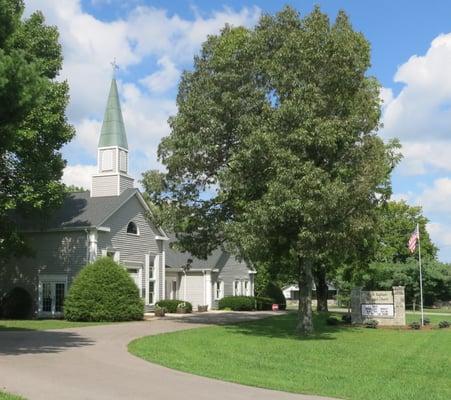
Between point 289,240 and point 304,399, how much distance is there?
12225 mm

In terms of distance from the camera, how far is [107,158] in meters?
37.1

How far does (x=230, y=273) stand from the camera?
1954 inches

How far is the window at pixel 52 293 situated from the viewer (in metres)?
33.2

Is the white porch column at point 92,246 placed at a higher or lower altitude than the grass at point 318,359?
higher

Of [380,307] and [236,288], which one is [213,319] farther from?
[236,288]

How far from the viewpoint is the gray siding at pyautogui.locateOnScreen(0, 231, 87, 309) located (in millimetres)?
33312

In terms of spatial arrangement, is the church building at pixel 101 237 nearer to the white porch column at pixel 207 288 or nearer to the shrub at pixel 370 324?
the white porch column at pixel 207 288

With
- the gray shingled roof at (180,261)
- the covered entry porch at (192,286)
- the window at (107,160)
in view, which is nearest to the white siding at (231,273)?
the gray shingled roof at (180,261)

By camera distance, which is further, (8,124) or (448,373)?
(8,124)

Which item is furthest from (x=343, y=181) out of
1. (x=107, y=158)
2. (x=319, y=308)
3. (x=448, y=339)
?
(x=319, y=308)

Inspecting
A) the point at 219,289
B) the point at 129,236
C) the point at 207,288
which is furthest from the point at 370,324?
the point at 219,289

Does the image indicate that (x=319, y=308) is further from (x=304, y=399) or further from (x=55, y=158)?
(x=304, y=399)

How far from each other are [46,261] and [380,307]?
59.4 ft

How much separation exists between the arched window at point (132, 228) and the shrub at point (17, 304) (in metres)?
6.80
